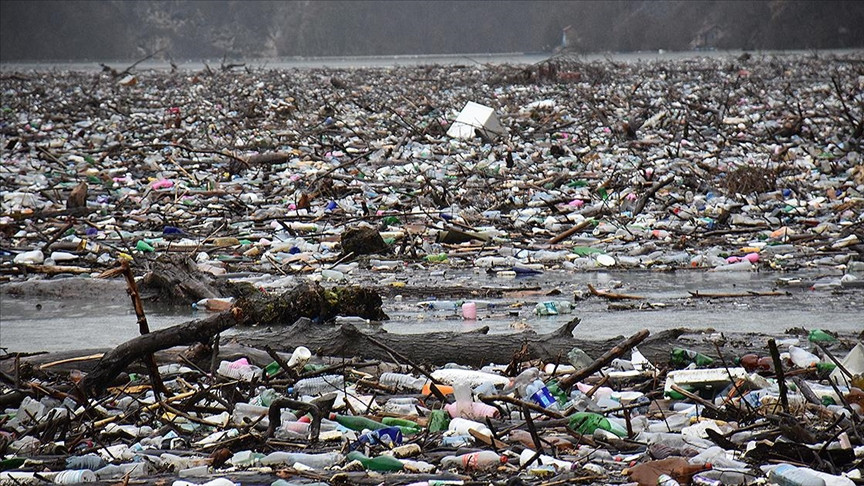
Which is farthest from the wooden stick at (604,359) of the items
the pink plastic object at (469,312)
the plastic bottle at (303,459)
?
the pink plastic object at (469,312)

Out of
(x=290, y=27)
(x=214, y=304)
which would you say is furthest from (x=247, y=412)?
(x=290, y=27)

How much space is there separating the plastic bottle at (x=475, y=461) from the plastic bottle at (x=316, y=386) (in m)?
0.79

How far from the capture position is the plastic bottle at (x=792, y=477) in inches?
89.7

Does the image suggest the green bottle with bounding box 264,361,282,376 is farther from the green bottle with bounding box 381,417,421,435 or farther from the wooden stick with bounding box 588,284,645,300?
the wooden stick with bounding box 588,284,645,300

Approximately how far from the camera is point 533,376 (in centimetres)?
332

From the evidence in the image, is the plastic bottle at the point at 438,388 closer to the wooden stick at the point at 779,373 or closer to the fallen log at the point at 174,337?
the fallen log at the point at 174,337

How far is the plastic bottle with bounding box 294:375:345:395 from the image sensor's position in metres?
3.33

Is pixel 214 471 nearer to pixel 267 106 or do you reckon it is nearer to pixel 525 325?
pixel 525 325

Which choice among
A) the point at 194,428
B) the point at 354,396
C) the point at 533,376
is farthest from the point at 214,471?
the point at 533,376

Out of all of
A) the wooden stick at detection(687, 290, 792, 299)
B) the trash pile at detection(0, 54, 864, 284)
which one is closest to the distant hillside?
the trash pile at detection(0, 54, 864, 284)

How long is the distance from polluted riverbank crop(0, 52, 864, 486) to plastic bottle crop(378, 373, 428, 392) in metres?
0.01

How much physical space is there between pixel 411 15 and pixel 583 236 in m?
85.8

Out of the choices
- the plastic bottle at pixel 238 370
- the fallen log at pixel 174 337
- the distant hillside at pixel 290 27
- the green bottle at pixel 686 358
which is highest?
the distant hillside at pixel 290 27

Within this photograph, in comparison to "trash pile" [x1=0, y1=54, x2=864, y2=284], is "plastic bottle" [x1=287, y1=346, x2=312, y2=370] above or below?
above
